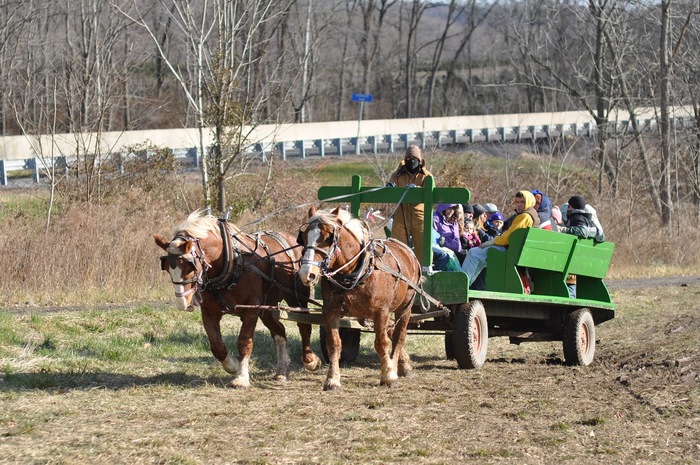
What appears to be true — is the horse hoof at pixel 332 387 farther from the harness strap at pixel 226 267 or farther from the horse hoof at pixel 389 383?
the harness strap at pixel 226 267

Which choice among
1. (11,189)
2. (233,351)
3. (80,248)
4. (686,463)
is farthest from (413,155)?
(11,189)

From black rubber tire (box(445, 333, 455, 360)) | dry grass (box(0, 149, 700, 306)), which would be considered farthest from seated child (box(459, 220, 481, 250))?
dry grass (box(0, 149, 700, 306))

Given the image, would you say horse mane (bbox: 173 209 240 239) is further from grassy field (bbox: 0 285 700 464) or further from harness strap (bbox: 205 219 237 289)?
grassy field (bbox: 0 285 700 464)

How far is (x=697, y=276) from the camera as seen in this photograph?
22859 millimetres

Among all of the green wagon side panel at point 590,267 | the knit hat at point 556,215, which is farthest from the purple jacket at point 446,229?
the knit hat at point 556,215

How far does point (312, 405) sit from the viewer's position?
884cm

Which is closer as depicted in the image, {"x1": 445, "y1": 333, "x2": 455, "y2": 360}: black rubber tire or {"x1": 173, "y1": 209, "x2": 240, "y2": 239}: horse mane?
{"x1": 173, "y1": 209, "x2": 240, "y2": 239}: horse mane

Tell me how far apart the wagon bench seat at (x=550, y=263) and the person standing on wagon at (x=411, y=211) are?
843 mm

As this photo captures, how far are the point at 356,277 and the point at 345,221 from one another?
0.51m

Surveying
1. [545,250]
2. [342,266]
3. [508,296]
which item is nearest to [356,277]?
[342,266]

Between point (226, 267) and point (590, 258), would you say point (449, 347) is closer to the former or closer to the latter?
point (590, 258)

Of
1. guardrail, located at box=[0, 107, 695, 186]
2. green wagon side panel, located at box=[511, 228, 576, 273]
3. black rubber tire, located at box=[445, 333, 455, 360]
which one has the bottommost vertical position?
black rubber tire, located at box=[445, 333, 455, 360]

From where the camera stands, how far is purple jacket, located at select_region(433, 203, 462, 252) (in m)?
12.0

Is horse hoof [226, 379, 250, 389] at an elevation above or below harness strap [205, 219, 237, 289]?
below
